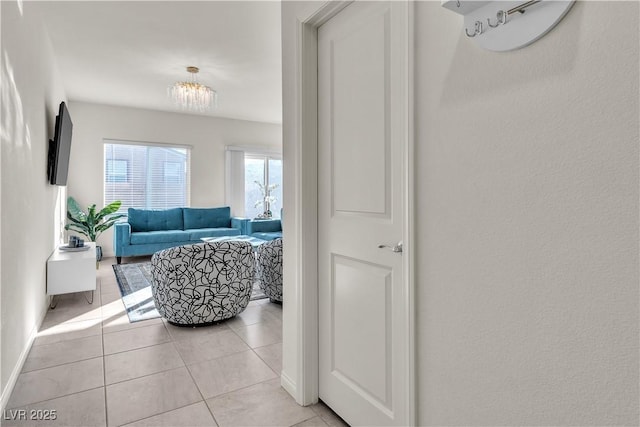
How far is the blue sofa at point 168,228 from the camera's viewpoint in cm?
557

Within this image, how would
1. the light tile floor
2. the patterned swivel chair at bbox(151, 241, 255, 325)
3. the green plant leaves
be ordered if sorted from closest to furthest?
the light tile floor, the patterned swivel chair at bbox(151, 241, 255, 325), the green plant leaves

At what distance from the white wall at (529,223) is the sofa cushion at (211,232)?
5.29 m

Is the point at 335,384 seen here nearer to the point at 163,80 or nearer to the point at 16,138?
the point at 16,138

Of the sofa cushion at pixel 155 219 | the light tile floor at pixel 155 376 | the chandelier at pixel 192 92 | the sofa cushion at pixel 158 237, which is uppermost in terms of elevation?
the chandelier at pixel 192 92

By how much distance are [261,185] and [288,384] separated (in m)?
5.99

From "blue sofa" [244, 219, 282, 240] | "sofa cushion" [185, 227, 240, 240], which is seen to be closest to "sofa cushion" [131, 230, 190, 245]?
"sofa cushion" [185, 227, 240, 240]

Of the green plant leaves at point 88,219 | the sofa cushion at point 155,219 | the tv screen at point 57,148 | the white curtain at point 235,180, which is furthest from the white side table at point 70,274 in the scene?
the white curtain at point 235,180

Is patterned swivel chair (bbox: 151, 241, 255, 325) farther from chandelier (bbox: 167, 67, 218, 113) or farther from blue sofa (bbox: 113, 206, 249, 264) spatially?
blue sofa (bbox: 113, 206, 249, 264)

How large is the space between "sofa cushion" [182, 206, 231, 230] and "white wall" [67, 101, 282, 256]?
0.44 metres

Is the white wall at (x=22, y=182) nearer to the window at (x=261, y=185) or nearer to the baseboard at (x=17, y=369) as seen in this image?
the baseboard at (x=17, y=369)

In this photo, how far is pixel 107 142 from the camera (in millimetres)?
6125

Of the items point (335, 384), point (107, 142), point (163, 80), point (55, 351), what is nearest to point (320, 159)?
point (335, 384)

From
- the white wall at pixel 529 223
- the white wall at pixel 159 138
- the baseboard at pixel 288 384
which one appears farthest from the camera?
the white wall at pixel 159 138

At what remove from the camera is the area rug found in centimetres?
333
